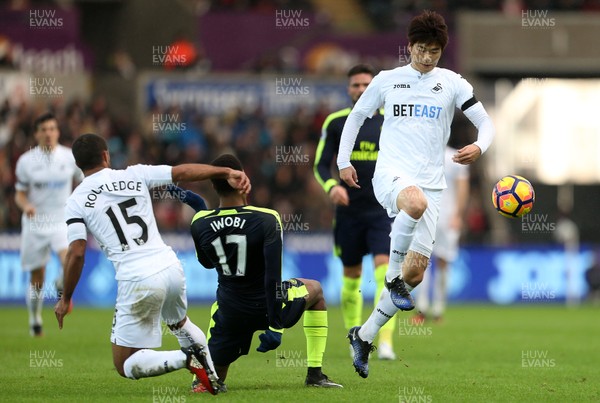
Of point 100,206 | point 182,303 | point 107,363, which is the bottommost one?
point 107,363

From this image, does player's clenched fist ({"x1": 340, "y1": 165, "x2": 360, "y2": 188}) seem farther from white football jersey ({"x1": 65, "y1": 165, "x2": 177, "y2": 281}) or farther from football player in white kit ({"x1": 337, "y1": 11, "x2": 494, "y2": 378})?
white football jersey ({"x1": 65, "y1": 165, "x2": 177, "y2": 281})

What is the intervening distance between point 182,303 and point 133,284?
20.2 inches

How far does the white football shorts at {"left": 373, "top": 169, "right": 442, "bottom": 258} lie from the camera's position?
9398mm

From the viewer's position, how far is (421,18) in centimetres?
932

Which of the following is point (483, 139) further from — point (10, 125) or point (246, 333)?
point (10, 125)

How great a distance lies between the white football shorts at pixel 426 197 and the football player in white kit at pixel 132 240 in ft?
4.48

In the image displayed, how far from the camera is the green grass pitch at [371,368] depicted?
876 cm

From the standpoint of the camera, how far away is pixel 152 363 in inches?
331

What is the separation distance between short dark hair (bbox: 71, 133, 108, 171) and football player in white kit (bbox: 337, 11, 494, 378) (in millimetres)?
2084

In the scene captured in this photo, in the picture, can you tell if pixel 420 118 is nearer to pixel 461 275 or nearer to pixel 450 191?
pixel 450 191

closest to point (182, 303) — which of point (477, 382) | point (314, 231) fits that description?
point (477, 382)
